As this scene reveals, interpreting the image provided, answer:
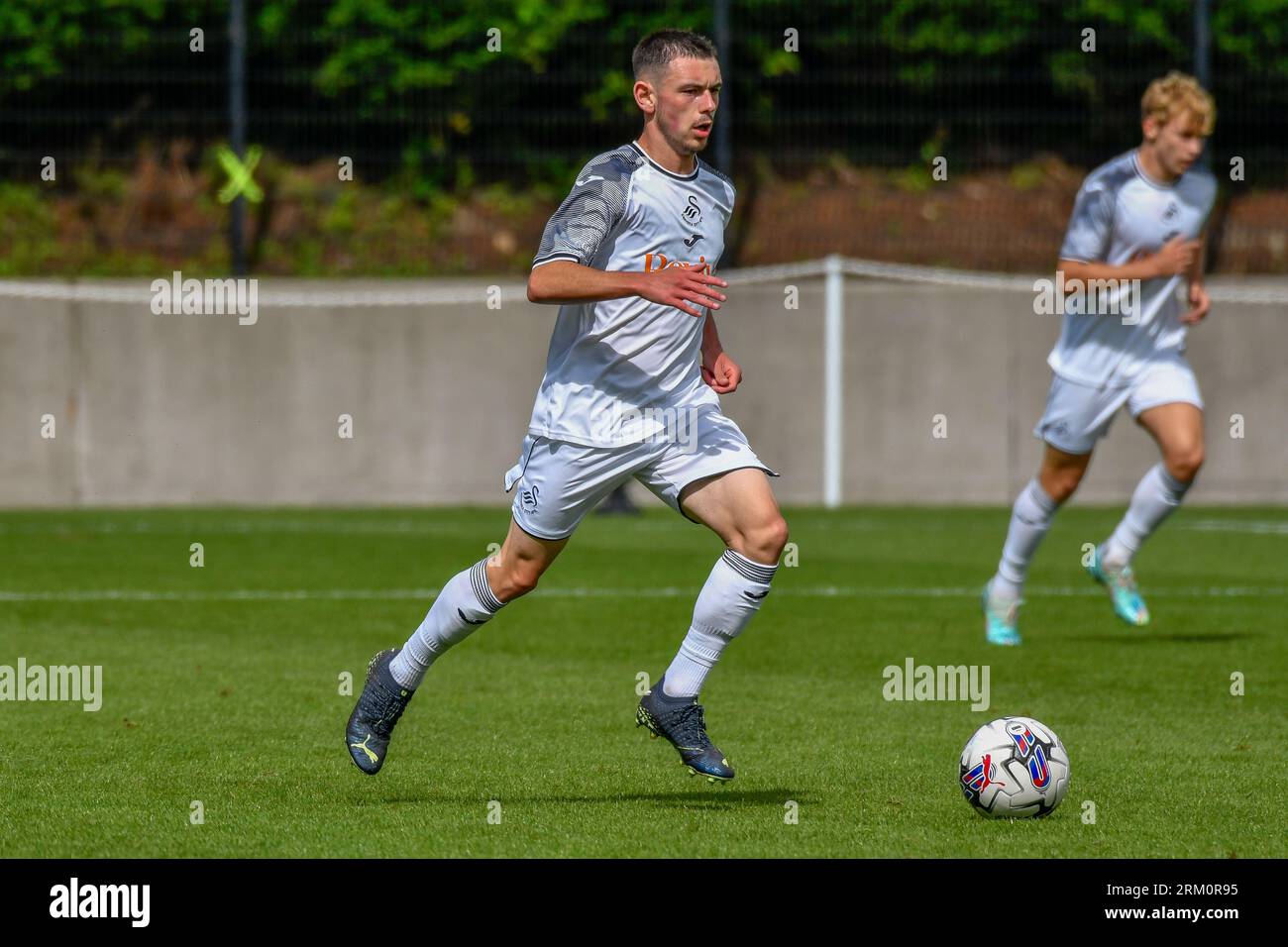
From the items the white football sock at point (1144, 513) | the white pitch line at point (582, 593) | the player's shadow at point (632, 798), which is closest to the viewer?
the player's shadow at point (632, 798)

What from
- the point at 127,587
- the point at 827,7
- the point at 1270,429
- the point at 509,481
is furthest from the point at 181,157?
the point at 509,481

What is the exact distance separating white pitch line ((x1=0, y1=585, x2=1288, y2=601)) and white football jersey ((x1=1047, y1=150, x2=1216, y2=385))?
Answer: 2327 mm

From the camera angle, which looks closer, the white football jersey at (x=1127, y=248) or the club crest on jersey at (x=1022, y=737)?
the club crest on jersey at (x=1022, y=737)

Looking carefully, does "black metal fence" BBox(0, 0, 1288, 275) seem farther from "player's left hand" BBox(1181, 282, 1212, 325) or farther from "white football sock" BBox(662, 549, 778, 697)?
"white football sock" BBox(662, 549, 778, 697)

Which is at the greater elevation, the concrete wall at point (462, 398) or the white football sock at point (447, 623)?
the concrete wall at point (462, 398)

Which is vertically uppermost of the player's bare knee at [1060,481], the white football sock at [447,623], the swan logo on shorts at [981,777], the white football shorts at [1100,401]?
the white football shorts at [1100,401]

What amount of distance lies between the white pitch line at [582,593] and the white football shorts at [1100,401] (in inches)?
88.3

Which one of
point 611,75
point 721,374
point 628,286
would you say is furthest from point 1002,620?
point 611,75

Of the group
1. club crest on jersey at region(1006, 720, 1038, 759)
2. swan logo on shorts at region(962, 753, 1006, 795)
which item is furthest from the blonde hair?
swan logo on shorts at region(962, 753, 1006, 795)

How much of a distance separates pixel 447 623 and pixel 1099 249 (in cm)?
432

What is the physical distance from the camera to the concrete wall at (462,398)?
60.6 ft

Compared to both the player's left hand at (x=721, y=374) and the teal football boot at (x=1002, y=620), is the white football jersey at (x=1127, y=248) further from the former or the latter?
the player's left hand at (x=721, y=374)

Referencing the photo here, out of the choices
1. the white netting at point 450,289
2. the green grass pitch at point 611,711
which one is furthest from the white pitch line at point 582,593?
the white netting at point 450,289

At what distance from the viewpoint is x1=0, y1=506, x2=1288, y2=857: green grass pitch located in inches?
202
